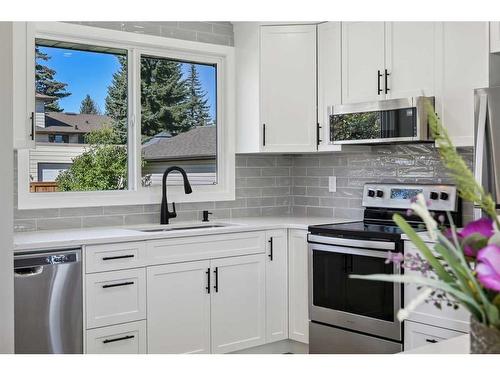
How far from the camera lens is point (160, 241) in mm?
3664

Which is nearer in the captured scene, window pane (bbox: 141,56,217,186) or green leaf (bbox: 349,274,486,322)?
green leaf (bbox: 349,274,486,322)

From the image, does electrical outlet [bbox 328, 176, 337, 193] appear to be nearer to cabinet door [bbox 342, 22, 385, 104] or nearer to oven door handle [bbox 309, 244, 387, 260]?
cabinet door [bbox 342, 22, 385, 104]

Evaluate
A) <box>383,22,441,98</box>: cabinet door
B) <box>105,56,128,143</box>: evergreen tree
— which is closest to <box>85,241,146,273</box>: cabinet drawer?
<box>105,56,128,143</box>: evergreen tree

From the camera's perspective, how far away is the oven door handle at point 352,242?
3.58 meters

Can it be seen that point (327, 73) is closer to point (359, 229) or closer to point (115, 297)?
point (359, 229)

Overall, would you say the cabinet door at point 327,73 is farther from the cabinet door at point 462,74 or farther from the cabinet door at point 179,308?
the cabinet door at point 179,308

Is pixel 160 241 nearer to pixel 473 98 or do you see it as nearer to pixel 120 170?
pixel 120 170

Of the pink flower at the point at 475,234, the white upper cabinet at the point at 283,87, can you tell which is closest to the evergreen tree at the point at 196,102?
the white upper cabinet at the point at 283,87

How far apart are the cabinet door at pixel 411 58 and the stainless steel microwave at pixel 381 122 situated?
0.12 metres

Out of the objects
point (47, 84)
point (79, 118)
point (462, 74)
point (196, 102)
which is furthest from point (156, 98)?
point (462, 74)

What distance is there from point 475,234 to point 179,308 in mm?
3037

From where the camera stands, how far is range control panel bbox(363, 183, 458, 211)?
391 centimetres

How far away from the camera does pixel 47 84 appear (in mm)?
3996

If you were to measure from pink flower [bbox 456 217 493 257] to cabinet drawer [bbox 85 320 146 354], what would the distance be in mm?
2838
